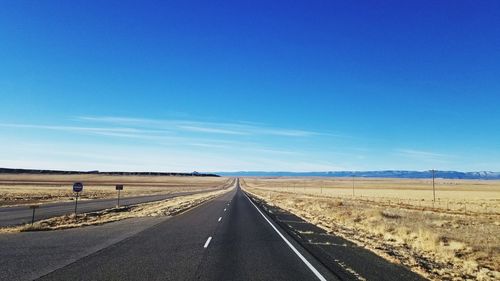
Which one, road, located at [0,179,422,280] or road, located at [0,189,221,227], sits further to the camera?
road, located at [0,189,221,227]

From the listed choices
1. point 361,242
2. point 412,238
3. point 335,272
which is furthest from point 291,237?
point 335,272

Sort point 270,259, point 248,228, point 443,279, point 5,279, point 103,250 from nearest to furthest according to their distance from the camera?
point 5,279 < point 443,279 < point 270,259 < point 103,250 < point 248,228

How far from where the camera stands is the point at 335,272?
1035cm

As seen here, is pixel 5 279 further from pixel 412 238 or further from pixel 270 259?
pixel 412 238

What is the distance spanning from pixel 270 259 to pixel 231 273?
2.38 meters

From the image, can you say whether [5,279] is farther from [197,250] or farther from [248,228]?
[248,228]

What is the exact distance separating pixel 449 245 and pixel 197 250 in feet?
32.8

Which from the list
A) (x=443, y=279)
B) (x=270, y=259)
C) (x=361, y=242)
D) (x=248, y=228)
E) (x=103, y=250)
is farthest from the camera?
(x=248, y=228)

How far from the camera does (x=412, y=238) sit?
18.8m

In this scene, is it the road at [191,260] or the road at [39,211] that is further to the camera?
the road at [39,211]

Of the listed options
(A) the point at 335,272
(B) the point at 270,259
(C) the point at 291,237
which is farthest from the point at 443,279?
(C) the point at 291,237

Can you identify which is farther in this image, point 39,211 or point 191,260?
point 39,211

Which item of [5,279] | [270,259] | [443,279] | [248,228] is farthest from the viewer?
[248,228]

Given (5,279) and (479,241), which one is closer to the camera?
(5,279)
